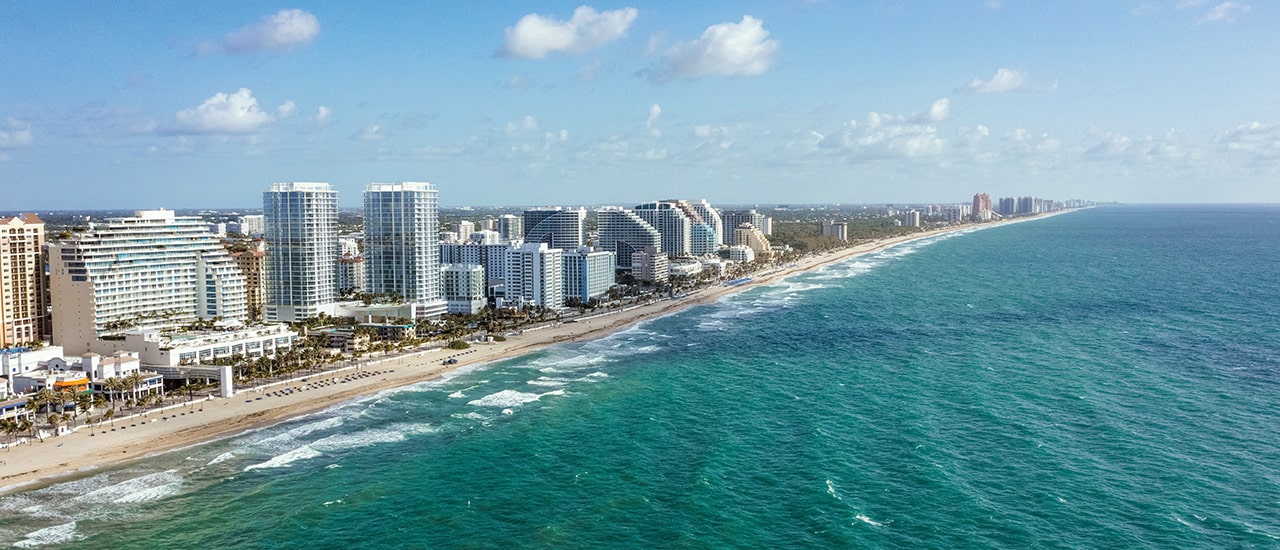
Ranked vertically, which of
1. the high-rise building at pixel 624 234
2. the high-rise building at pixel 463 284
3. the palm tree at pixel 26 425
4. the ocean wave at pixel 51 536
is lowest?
the ocean wave at pixel 51 536

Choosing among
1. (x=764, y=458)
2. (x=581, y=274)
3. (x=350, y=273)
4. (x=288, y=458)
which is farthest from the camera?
(x=350, y=273)

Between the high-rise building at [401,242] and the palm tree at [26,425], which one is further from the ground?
the high-rise building at [401,242]

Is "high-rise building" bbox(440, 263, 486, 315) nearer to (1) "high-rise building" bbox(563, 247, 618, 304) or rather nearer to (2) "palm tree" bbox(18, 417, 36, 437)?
(1) "high-rise building" bbox(563, 247, 618, 304)

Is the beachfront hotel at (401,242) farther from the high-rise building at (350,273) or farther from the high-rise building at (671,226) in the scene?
the high-rise building at (671,226)

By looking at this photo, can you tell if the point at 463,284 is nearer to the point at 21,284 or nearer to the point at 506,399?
the point at 21,284

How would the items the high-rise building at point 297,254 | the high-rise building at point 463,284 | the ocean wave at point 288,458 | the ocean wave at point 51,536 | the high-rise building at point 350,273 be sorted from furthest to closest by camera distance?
the high-rise building at point 350,273 → the high-rise building at point 463,284 → the high-rise building at point 297,254 → the ocean wave at point 288,458 → the ocean wave at point 51,536

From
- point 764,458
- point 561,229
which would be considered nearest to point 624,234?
point 561,229

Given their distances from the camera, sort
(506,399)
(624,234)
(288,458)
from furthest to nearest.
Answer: (624,234), (506,399), (288,458)

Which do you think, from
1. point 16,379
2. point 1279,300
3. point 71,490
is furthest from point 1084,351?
point 16,379

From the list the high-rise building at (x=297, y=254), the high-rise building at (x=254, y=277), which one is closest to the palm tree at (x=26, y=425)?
the high-rise building at (x=297, y=254)
